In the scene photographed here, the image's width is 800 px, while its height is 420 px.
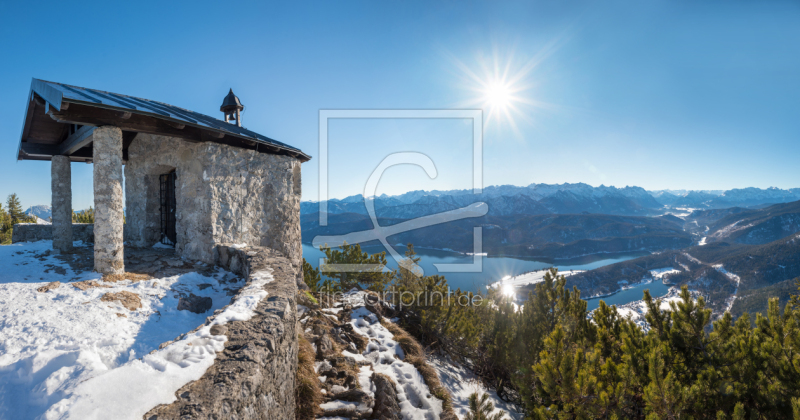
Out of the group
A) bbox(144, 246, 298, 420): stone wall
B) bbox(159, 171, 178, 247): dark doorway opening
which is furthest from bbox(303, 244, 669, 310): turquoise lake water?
bbox(144, 246, 298, 420): stone wall

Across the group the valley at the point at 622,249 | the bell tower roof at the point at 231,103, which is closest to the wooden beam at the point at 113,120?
the bell tower roof at the point at 231,103

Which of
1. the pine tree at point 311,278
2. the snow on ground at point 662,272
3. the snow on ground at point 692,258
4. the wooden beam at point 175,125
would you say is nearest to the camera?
the wooden beam at point 175,125

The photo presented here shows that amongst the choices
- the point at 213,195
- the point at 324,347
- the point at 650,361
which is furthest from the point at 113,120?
the point at 650,361

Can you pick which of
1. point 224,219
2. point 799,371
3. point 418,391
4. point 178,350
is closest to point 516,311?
point 418,391

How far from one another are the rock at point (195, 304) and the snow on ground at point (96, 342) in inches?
2.7

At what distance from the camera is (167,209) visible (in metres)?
7.58

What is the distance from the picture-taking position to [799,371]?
261cm

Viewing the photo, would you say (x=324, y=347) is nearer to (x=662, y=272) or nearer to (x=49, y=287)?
(x=49, y=287)

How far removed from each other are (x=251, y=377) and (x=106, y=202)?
4.74 meters

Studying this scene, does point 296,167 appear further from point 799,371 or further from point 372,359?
point 799,371

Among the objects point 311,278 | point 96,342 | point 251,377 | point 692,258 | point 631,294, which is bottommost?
point 631,294

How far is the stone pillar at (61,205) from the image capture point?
646 centimetres

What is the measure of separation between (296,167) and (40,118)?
16.3ft

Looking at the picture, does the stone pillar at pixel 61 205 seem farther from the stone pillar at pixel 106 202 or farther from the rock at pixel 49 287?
the rock at pixel 49 287
